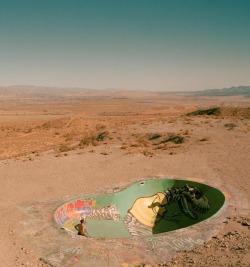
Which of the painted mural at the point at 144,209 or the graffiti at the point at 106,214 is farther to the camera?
the graffiti at the point at 106,214

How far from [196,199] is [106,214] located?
5.69m

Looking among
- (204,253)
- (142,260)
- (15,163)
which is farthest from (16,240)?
(15,163)

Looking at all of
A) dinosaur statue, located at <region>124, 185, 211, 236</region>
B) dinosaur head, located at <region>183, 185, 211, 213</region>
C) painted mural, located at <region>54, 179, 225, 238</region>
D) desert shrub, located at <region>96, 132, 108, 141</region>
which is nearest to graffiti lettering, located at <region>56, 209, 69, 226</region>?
painted mural, located at <region>54, 179, 225, 238</region>

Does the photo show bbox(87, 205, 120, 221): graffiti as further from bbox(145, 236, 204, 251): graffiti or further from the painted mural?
bbox(145, 236, 204, 251): graffiti

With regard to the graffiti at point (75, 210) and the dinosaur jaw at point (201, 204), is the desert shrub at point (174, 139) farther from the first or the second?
the graffiti at point (75, 210)

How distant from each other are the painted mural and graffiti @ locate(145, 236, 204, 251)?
4.26 m

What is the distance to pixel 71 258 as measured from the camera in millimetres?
12164

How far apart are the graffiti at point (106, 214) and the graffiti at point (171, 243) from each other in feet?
17.8

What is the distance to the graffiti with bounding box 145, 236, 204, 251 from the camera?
41.7 feet

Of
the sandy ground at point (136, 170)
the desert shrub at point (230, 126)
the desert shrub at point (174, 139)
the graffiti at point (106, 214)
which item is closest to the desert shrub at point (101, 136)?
the sandy ground at point (136, 170)

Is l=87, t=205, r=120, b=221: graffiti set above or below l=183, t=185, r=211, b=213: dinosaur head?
below

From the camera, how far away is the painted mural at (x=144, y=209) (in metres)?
17.7

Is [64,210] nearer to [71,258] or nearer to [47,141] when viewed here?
[71,258]

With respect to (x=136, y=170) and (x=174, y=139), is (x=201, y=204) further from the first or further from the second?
(x=174, y=139)
